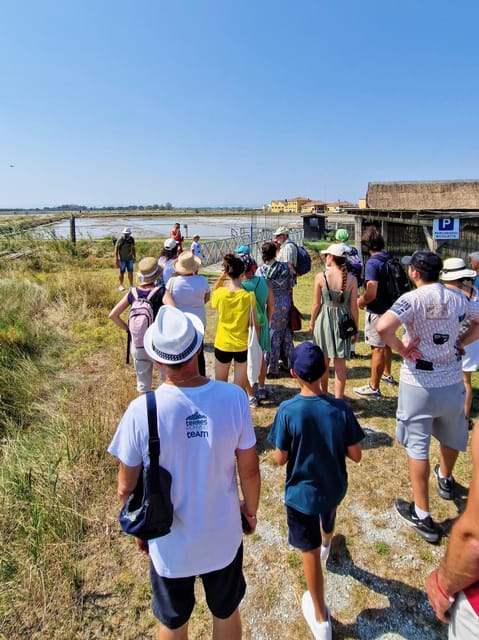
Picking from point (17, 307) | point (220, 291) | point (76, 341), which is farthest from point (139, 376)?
point (17, 307)

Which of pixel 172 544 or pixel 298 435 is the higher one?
pixel 298 435

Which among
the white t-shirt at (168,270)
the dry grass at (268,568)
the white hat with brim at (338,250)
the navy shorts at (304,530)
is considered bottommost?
the dry grass at (268,568)

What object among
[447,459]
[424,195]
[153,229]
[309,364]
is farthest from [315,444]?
[153,229]

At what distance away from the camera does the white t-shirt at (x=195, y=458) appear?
4.63 ft

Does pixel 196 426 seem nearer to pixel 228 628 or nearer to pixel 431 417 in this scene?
pixel 228 628

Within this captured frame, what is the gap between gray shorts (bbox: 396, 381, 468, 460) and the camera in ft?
8.02

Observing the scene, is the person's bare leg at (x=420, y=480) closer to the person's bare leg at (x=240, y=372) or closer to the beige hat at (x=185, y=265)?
the person's bare leg at (x=240, y=372)

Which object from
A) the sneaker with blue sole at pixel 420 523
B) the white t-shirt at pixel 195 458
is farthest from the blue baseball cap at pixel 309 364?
the sneaker with blue sole at pixel 420 523

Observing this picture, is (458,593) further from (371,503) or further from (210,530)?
(371,503)

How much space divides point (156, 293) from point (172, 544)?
2.37m

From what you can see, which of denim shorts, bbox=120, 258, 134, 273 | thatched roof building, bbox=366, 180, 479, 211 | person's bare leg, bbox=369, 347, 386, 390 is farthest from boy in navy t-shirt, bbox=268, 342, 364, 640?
denim shorts, bbox=120, 258, 134, 273

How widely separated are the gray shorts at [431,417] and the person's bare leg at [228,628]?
1506 millimetres

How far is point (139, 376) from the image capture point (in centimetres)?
370

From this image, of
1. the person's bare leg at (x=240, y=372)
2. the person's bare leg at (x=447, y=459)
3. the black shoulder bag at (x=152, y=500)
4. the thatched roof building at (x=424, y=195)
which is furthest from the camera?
the thatched roof building at (x=424, y=195)
